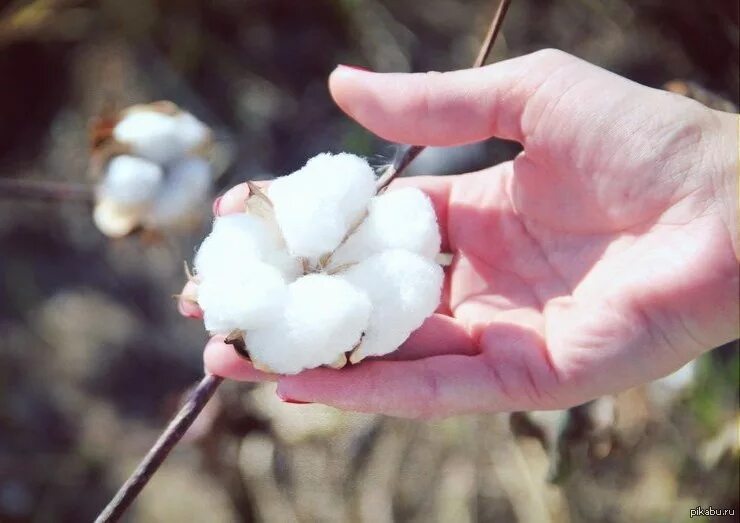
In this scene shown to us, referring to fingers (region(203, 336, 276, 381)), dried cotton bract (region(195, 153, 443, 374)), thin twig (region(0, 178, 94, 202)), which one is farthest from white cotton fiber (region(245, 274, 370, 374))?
thin twig (region(0, 178, 94, 202))

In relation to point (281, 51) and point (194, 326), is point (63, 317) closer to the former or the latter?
point (194, 326)

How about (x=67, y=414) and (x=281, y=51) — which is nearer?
(x=67, y=414)

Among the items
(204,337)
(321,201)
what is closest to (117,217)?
(204,337)

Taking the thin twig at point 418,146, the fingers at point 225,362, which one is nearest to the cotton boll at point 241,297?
the fingers at point 225,362

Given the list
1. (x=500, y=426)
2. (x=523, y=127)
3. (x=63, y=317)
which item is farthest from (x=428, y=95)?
(x=63, y=317)

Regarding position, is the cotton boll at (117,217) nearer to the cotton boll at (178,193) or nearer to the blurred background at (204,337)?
the cotton boll at (178,193)

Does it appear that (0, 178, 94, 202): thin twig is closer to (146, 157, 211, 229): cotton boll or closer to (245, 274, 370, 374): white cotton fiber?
(146, 157, 211, 229): cotton boll
